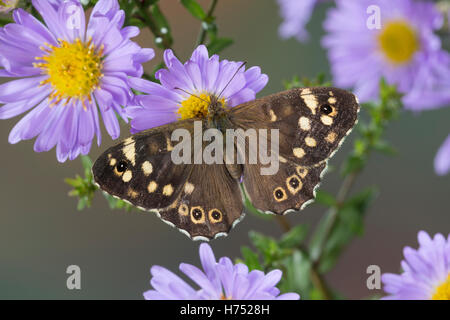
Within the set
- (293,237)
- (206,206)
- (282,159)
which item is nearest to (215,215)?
(206,206)

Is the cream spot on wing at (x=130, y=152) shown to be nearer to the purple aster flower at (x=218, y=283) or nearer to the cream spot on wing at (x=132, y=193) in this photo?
the cream spot on wing at (x=132, y=193)

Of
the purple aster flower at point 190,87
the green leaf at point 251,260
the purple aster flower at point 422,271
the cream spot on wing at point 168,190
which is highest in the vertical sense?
the purple aster flower at point 190,87

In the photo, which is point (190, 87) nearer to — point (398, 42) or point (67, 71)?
point (67, 71)

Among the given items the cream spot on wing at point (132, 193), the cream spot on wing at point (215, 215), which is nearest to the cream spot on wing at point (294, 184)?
the cream spot on wing at point (215, 215)
